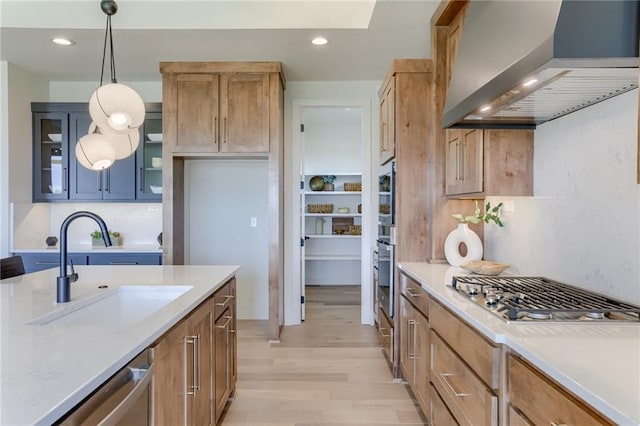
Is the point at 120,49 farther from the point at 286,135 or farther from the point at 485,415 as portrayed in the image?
the point at 485,415

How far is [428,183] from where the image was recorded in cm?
293

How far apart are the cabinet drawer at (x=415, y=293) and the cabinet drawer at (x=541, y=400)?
3.22 ft

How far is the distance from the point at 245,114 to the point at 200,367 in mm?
2508

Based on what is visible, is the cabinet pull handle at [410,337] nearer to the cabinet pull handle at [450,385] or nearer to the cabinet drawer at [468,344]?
the cabinet drawer at [468,344]

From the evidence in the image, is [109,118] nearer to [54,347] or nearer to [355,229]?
[54,347]

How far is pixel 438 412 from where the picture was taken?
1953 mm

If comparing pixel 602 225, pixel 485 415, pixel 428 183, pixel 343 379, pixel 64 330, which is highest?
pixel 428 183

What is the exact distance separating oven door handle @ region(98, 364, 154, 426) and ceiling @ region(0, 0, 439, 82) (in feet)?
8.70

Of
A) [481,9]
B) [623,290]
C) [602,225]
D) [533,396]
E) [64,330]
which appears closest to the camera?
[533,396]

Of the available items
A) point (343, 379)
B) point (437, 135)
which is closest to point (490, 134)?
point (437, 135)

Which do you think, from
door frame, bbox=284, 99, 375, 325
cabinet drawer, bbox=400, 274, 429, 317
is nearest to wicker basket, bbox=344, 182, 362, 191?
door frame, bbox=284, 99, 375, 325

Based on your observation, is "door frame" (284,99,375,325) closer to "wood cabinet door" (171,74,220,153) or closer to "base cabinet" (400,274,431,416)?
"wood cabinet door" (171,74,220,153)

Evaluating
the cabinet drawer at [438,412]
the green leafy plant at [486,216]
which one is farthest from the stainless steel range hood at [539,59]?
the cabinet drawer at [438,412]

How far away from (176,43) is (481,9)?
251cm
